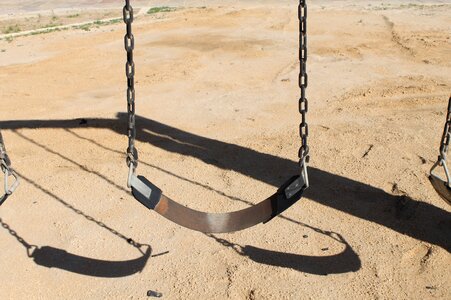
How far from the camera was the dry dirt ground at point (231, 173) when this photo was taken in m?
3.59

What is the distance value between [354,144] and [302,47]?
123 inches

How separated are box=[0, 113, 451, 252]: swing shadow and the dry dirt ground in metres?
0.02

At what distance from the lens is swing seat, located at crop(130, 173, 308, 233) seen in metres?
2.92

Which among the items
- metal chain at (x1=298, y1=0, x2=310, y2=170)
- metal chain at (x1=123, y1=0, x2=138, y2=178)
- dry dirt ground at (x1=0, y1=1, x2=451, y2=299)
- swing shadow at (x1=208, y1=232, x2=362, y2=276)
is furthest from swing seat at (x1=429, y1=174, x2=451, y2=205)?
metal chain at (x1=123, y1=0, x2=138, y2=178)

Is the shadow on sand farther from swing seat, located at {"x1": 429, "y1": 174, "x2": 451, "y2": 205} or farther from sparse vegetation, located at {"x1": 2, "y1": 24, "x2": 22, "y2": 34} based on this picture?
sparse vegetation, located at {"x1": 2, "y1": 24, "x2": 22, "y2": 34}

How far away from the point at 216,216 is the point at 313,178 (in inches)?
74.6

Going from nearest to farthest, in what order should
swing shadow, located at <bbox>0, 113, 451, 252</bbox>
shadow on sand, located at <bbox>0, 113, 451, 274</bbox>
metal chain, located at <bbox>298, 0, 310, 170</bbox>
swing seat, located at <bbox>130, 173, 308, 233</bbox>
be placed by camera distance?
metal chain, located at <bbox>298, 0, 310, 170</bbox>, swing seat, located at <bbox>130, 173, 308, 233</bbox>, shadow on sand, located at <bbox>0, 113, 451, 274</bbox>, swing shadow, located at <bbox>0, 113, 451, 252</bbox>

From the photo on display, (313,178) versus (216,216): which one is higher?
(216,216)

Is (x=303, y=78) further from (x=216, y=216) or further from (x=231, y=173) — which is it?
(x=231, y=173)

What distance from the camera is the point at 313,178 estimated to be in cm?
491

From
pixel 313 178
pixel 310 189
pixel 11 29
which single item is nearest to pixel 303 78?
pixel 310 189

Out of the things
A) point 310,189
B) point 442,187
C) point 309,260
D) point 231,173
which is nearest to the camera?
point 442,187

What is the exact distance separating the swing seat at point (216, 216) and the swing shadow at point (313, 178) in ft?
4.63

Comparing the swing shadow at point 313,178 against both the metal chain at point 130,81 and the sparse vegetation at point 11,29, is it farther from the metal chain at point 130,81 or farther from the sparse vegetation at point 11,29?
the sparse vegetation at point 11,29
